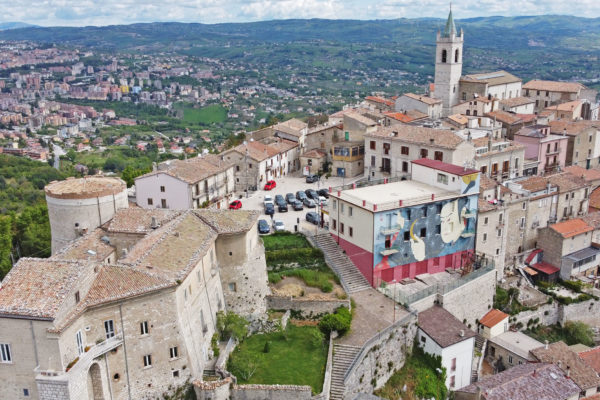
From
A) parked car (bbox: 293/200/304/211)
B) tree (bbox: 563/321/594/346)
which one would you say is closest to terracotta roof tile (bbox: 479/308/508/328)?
tree (bbox: 563/321/594/346)

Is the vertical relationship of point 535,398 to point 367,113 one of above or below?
below

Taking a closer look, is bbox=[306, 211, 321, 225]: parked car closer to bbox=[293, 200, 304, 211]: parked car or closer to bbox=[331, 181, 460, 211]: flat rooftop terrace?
bbox=[293, 200, 304, 211]: parked car

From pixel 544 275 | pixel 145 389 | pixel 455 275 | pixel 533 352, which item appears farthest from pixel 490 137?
pixel 145 389

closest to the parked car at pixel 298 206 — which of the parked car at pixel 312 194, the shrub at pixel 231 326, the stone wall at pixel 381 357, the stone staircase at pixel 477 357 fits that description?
the parked car at pixel 312 194

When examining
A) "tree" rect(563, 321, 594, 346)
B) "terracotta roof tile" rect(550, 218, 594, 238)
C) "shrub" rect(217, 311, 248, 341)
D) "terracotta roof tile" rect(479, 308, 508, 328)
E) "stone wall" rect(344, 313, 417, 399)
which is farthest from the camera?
"terracotta roof tile" rect(550, 218, 594, 238)

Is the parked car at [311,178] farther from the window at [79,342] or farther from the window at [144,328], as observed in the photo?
the window at [79,342]

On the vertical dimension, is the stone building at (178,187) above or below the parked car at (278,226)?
above

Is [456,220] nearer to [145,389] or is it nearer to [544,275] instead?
[544,275]
